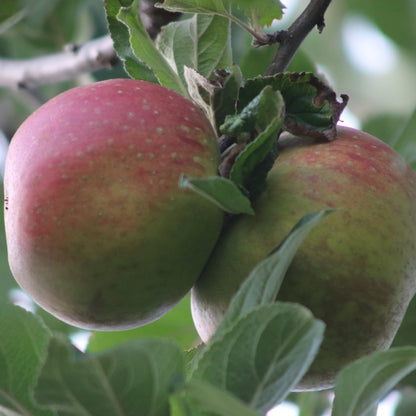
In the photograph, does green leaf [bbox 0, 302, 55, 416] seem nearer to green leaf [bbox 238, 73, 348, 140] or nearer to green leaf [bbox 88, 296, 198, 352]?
green leaf [bbox 238, 73, 348, 140]

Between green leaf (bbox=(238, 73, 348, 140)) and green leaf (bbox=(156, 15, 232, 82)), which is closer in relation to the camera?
green leaf (bbox=(238, 73, 348, 140))

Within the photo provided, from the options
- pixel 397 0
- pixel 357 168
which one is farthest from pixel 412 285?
pixel 397 0

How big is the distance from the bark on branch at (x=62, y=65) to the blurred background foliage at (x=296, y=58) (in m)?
0.05

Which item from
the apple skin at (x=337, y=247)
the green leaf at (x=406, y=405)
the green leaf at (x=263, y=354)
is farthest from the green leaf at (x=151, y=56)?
the green leaf at (x=406, y=405)

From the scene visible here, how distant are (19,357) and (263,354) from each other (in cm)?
26

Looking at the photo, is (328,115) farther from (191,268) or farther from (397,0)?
(397,0)

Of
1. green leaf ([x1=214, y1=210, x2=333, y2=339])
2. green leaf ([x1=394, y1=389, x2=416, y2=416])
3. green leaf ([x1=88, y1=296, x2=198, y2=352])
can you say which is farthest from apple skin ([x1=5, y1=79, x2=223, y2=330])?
green leaf ([x1=394, y1=389, x2=416, y2=416])

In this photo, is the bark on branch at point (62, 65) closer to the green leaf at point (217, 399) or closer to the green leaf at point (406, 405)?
the green leaf at point (406, 405)

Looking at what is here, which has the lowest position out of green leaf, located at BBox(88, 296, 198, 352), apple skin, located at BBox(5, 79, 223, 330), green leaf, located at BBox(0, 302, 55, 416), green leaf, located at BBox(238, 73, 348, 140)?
green leaf, located at BBox(88, 296, 198, 352)

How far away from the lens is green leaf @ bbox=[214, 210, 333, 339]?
74 centimetres

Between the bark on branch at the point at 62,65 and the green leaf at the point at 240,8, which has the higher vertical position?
the green leaf at the point at 240,8

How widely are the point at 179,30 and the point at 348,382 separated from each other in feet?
1.90

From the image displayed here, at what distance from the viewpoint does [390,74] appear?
223cm

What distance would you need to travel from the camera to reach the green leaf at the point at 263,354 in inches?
27.1
